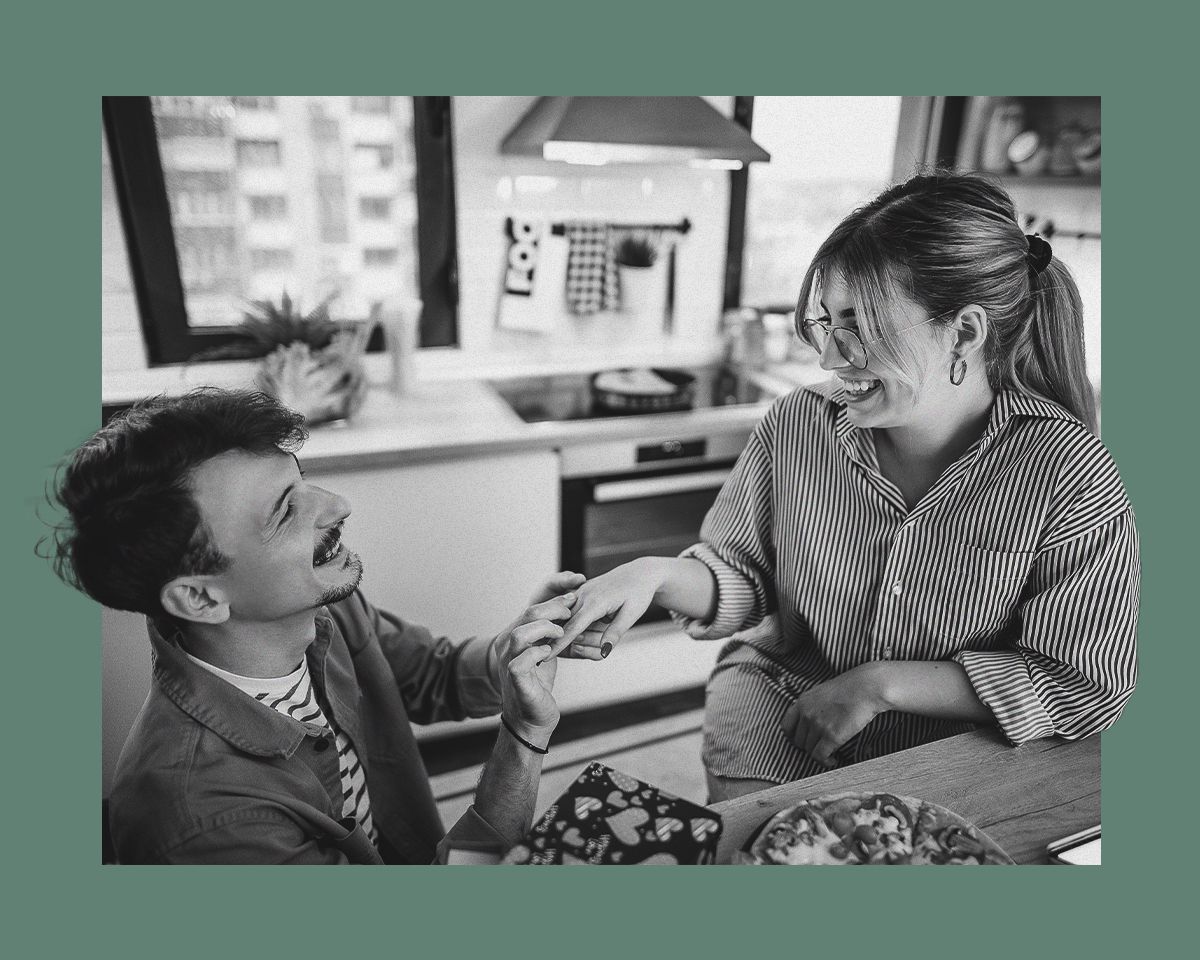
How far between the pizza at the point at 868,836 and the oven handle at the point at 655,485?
1408mm

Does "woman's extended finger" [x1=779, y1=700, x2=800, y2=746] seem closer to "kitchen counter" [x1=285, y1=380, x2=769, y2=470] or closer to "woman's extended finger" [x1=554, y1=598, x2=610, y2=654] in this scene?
"woman's extended finger" [x1=554, y1=598, x2=610, y2=654]

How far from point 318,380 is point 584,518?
744 millimetres

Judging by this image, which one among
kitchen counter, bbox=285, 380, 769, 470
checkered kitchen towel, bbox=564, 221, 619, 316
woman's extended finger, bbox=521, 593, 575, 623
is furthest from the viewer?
checkered kitchen towel, bbox=564, 221, 619, 316

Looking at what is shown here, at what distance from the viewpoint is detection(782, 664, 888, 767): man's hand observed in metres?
1.24

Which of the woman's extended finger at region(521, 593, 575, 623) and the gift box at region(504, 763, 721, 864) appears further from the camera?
the woman's extended finger at region(521, 593, 575, 623)

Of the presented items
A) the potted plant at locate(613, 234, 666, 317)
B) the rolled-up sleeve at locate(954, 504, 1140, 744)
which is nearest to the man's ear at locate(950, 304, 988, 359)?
the rolled-up sleeve at locate(954, 504, 1140, 744)

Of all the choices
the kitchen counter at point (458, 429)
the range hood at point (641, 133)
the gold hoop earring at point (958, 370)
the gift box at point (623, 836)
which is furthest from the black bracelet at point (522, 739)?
the range hood at point (641, 133)

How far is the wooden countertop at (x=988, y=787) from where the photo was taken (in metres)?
1.00

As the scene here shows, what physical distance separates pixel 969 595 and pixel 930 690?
0.45 feet

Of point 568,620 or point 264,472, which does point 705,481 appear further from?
point 264,472

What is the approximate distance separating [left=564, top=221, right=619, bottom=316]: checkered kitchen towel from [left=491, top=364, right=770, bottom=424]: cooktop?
0.74 ft

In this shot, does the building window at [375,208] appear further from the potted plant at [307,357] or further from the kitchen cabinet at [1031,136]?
the kitchen cabinet at [1031,136]

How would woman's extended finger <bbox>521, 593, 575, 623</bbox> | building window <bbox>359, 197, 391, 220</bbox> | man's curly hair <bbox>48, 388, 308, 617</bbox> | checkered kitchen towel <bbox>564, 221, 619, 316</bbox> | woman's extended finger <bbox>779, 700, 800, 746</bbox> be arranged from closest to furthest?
1. man's curly hair <bbox>48, 388, 308, 617</bbox>
2. woman's extended finger <bbox>521, 593, 575, 623</bbox>
3. woman's extended finger <bbox>779, 700, 800, 746</bbox>
4. building window <bbox>359, 197, 391, 220</bbox>
5. checkered kitchen towel <bbox>564, 221, 619, 316</bbox>

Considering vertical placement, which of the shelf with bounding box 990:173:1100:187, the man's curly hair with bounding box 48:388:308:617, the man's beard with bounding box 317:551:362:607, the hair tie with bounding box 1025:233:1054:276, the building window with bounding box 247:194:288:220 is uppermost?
the shelf with bounding box 990:173:1100:187
